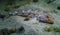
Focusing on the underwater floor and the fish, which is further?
the fish

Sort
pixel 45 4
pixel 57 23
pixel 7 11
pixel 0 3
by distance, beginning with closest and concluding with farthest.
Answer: pixel 57 23, pixel 7 11, pixel 45 4, pixel 0 3

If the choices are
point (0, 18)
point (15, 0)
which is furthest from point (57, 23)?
point (15, 0)

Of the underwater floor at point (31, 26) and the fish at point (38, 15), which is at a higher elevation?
the fish at point (38, 15)

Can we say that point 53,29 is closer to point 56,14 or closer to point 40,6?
point 56,14

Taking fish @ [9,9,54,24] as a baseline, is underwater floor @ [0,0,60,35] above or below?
below

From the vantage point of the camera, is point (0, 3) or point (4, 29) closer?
point (4, 29)

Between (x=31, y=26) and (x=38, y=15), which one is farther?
(x=38, y=15)

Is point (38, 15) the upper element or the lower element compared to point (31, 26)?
upper

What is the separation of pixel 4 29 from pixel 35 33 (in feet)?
5.26

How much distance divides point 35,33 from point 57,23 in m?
1.75

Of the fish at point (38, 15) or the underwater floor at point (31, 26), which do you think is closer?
the underwater floor at point (31, 26)

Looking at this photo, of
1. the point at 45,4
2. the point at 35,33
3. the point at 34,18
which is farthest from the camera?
the point at 45,4

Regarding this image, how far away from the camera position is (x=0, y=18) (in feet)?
29.1

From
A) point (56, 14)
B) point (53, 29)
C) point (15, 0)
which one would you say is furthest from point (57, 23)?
point (15, 0)
